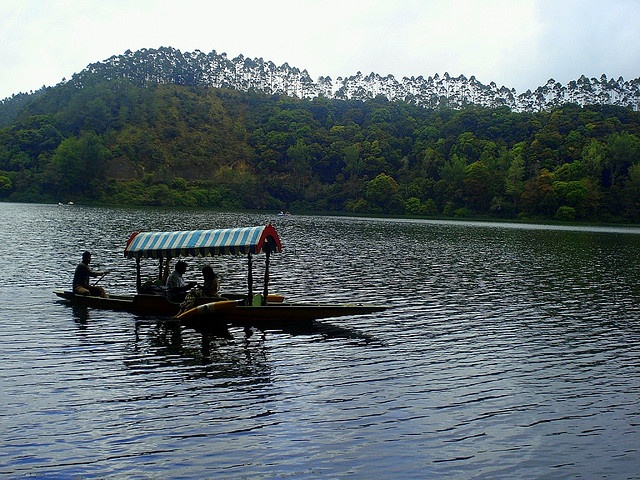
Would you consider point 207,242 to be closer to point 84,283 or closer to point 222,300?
point 222,300

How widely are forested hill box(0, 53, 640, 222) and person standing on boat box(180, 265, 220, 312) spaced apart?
115075mm

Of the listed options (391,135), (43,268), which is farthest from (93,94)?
(43,268)

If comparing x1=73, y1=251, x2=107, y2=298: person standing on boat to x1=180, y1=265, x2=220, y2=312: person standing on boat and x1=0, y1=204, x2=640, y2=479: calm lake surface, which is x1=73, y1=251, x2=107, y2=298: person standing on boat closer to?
x1=0, y1=204, x2=640, y2=479: calm lake surface

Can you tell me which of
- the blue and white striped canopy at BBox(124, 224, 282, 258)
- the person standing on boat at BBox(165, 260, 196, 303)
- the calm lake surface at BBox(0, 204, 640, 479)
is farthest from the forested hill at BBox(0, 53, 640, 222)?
the person standing on boat at BBox(165, 260, 196, 303)

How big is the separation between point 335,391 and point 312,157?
15664cm

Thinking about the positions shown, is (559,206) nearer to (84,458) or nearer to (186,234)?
(186,234)

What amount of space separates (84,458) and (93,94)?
181730mm

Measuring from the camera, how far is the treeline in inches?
5374

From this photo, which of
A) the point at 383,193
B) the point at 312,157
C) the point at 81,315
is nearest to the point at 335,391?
the point at 81,315

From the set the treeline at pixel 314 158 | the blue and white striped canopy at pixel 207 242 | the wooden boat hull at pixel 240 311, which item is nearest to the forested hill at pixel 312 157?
the treeline at pixel 314 158

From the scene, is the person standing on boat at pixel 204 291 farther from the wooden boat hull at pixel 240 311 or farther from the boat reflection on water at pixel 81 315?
the boat reflection on water at pixel 81 315

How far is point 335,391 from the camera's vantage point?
1652 cm

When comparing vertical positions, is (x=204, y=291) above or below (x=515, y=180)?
below

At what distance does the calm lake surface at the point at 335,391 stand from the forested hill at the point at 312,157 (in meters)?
110
